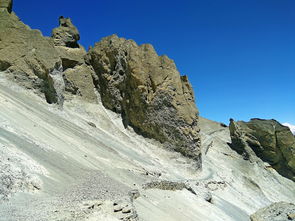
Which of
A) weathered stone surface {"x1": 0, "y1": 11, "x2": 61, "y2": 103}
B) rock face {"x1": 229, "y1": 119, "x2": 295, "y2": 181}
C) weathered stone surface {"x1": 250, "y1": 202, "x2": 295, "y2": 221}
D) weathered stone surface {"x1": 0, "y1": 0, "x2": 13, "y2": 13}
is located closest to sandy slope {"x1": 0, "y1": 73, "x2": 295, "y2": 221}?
weathered stone surface {"x1": 0, "y1": 11, "x2": 61, "y2": 103}

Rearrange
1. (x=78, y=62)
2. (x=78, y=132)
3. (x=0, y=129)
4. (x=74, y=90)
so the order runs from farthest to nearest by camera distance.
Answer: (x=78, y=62) → (x=74, y=90) → (x=78, y=132) → (x=0, y=129)

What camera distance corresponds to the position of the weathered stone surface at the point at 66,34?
118 ft

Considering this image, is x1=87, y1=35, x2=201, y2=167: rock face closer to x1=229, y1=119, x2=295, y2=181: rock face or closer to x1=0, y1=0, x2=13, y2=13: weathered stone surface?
x1=0, y1=0, x2=13, y2=13: weathered stone surface

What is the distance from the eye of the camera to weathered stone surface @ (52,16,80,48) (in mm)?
36062

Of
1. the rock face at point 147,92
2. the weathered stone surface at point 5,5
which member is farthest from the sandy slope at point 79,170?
the weathered stone surface at point 5,5

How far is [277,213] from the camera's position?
19.5 meters

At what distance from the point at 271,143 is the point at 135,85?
33.6m

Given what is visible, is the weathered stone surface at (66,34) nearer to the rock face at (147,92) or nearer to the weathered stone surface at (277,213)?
the rock face at (147,92)

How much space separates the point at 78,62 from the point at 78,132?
13632mm

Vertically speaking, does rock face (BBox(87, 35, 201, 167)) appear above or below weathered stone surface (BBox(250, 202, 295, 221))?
above

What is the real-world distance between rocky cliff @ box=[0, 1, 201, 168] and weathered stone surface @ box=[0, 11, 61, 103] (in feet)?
7.95

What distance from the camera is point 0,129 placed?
14688 millimetres

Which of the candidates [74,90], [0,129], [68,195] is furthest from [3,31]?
[68,195]

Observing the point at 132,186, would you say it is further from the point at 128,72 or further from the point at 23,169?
the point at 128,72
